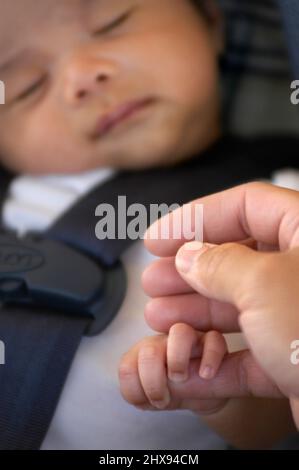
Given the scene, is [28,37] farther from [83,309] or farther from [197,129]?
[83,309]

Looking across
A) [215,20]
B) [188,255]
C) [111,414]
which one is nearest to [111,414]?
[111,414]

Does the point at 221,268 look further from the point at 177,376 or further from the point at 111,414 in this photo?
the point at 111,414

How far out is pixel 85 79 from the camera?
75 cm

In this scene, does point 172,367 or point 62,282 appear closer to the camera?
point 172,367

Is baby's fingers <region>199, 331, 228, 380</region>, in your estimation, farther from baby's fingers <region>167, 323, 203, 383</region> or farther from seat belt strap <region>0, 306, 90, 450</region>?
seat belt strap <region>0, 306, 90, 450</region>

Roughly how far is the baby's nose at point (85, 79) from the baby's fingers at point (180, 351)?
0.38 meters

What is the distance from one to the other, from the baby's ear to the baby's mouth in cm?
22

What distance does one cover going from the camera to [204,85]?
2.69 ft

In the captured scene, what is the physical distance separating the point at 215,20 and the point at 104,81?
276 millimetres

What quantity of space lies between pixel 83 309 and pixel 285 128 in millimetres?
543

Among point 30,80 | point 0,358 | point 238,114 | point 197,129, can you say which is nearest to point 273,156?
point 197,129

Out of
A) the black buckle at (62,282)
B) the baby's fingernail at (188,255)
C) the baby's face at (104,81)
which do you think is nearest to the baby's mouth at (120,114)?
the baby's face at (104,81)

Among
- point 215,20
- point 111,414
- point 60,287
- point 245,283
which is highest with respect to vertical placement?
point 215,20

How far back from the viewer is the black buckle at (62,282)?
630mm
